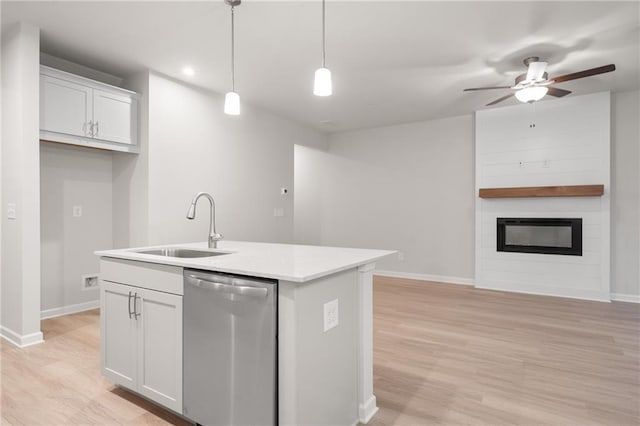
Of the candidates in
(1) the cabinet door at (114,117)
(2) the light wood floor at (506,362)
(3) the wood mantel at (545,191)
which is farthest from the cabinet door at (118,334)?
(3) the wood mantel at (545,191)

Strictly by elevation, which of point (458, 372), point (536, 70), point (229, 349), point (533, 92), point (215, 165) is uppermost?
point (536, 70)

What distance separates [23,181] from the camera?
9.16 feet

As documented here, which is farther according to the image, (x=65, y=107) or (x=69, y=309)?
(x=69, y=309)

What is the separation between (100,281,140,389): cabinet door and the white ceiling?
2.05 meters

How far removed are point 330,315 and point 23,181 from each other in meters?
2.82

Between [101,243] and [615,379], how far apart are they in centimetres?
472

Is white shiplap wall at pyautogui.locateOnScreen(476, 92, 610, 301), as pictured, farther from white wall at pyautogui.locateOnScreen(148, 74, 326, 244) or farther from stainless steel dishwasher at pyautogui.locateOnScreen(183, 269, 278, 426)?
stainless steel dishwasher at pyautogui.locateOnScreen(183, 269, 278, 426)

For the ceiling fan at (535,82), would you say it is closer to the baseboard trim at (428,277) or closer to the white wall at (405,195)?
the white wall at (405,195)

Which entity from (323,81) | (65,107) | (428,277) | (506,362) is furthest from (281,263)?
(428,277)

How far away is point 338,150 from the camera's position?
6.63m

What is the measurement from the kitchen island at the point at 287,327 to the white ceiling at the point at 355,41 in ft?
6.07

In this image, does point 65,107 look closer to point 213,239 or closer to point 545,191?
point 213,239

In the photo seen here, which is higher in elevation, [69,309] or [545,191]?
[545,191]

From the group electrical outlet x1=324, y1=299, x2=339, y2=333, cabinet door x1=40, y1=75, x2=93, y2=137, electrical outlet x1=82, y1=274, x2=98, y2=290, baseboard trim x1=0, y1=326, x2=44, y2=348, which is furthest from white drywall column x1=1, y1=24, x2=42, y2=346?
electrical outlet x1=324, y1=299, x2=339, y2=333
